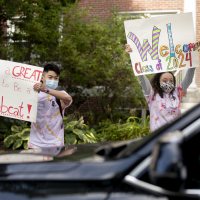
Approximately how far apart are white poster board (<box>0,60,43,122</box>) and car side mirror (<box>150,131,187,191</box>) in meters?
3.54

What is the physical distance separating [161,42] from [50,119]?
186 cm

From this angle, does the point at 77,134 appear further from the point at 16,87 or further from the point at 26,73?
the point at 26,73

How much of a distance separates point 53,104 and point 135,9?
30.0 ft

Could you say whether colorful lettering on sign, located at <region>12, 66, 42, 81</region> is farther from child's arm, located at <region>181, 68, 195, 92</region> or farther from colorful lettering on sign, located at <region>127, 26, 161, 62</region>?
child's arm, located at <region>181, 68, 195, 92</region>

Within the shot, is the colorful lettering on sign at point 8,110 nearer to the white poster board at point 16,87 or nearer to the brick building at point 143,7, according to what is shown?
the white poster board at point 16,87

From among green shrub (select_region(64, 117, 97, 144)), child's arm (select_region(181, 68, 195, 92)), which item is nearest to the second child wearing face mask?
child's arm (select_region(181, 68, 195, 92))

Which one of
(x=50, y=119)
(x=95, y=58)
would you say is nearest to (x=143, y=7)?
(x=95, y=58)

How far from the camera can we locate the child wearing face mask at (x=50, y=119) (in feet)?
15.3

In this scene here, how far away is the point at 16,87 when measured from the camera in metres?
5.59

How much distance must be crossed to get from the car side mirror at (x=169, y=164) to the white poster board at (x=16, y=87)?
11.6ft

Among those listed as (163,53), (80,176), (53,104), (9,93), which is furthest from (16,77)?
(80,176)

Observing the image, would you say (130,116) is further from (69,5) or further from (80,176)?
(80,176)

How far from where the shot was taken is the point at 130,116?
433 inches

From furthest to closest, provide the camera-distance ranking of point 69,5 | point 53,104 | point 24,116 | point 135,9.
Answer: point 135,9, point 69,5, point 24,116, point 53,104
